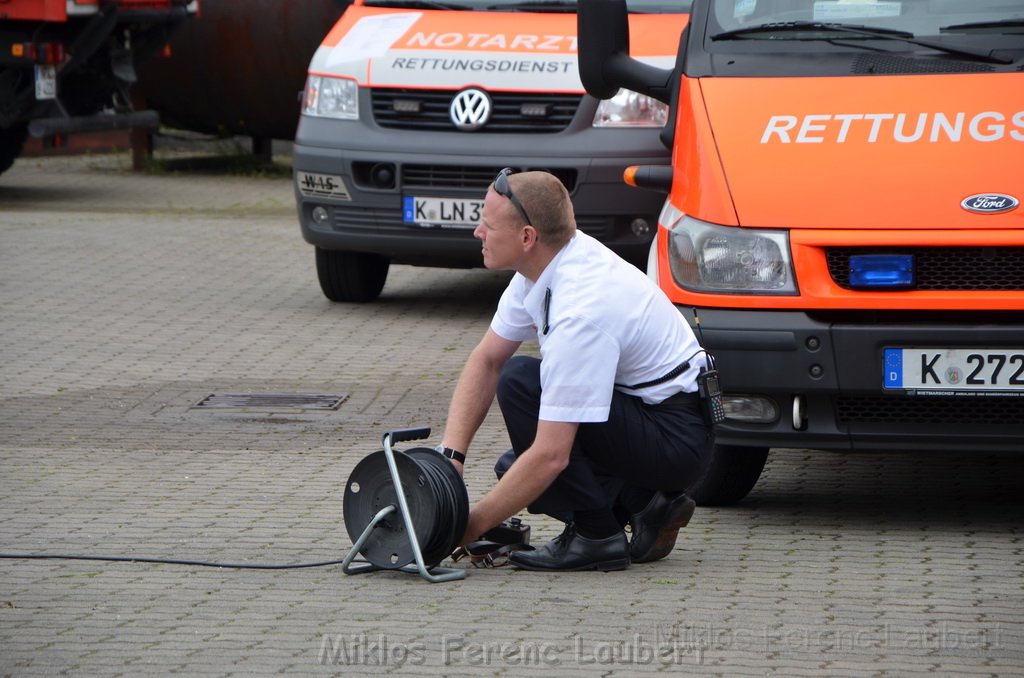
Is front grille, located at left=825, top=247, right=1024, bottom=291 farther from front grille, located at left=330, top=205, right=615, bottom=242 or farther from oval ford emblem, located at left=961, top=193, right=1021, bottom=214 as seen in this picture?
front grille, located at left=330, top=205, right=615, bottom=242

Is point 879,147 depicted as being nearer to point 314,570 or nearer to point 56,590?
point 314,570

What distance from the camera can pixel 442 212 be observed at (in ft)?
30.3

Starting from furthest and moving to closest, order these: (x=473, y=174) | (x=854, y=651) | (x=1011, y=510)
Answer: (x=473, y=174) < (x=1011, y=510) < (x=854, y=651)

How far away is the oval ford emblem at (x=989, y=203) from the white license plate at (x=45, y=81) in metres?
10.3

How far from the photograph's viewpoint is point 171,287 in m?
10.9

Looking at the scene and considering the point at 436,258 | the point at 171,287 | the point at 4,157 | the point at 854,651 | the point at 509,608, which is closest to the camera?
the point at 854,651

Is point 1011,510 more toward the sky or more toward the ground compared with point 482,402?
more toward the ground

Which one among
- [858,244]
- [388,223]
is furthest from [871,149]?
[388,223]

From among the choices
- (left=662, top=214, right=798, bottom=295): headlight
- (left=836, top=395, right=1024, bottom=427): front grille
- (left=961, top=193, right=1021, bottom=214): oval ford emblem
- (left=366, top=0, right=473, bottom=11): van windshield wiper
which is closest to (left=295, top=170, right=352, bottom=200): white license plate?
(left=366, top=0, right=473, bottom=11): van windshield wiper

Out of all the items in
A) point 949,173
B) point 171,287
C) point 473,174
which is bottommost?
point 171,287

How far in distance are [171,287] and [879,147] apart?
6.29 m

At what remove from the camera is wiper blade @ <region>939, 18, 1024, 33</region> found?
5.88 metres

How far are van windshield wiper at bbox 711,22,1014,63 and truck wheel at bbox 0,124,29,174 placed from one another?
10.3 meters

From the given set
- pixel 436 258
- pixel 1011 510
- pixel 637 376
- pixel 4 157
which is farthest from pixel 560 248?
pixel 4 157
